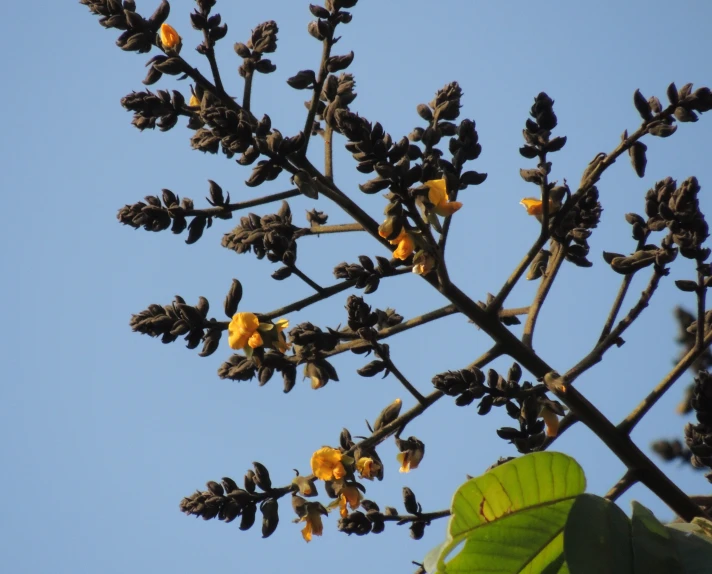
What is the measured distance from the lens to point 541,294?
2.76 m

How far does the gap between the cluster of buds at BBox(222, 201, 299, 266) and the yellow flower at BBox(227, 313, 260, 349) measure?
0.18 meters

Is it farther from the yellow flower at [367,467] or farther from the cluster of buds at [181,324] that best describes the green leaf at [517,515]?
the cluster of buds at [181,324]

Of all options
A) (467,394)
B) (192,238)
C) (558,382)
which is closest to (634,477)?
(558,382)

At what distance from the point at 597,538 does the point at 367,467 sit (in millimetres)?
1134

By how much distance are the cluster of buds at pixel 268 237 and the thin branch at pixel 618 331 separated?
2.98 ft

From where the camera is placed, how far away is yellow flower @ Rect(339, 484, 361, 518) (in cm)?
267

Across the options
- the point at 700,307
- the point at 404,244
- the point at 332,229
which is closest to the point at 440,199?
the point at 404,244

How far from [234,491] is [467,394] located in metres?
0.82

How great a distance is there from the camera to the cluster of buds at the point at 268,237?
8.79 feet

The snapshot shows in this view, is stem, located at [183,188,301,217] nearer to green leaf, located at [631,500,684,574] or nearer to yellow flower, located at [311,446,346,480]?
yellow flower, located at [311,446,346,480]

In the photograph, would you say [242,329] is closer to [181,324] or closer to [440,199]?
[181,324]

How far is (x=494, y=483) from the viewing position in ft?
5.61

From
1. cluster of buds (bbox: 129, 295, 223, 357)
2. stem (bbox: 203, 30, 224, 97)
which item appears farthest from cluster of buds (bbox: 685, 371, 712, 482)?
stem (bbox: 203, 30, 224, 97)

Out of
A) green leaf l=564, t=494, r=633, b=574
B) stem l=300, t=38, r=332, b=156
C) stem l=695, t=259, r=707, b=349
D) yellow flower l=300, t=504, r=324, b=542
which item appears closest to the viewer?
green leaf l=564, t=494, r=633, b=574
